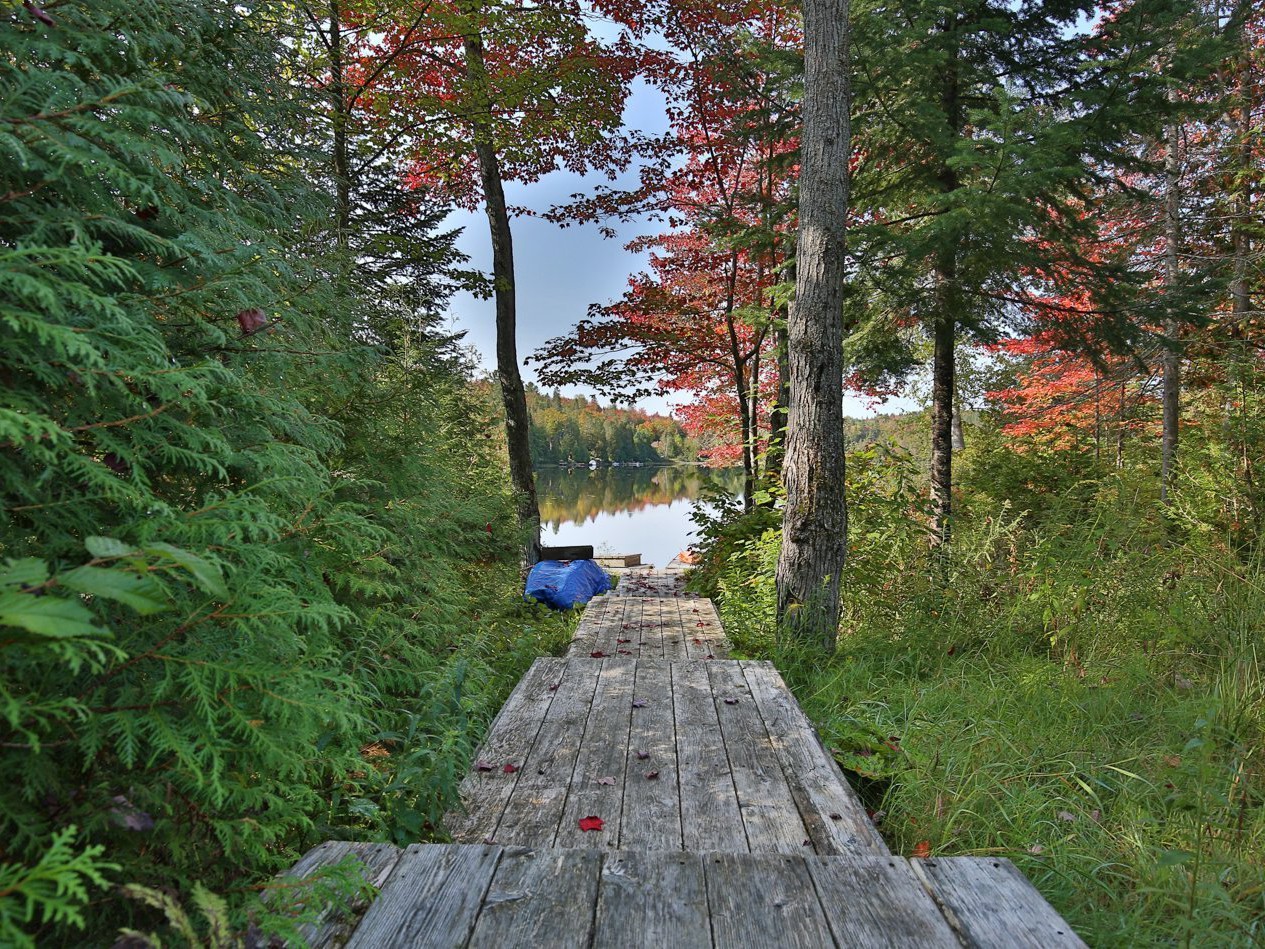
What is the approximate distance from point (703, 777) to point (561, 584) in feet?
17.6

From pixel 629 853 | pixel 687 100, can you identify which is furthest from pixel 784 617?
pixel 687 100

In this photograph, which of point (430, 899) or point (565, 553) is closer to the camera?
point (430, 899)

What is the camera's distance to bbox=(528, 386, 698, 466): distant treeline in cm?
7131

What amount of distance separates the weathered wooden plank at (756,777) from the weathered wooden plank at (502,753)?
854 mm

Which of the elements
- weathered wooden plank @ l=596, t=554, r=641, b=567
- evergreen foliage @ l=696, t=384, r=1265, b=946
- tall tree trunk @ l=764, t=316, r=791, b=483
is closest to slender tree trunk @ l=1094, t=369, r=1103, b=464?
evergreen foliage @ l=696, t=384, r=1265, b=946

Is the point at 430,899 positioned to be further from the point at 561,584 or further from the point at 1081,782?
the point at 561,584

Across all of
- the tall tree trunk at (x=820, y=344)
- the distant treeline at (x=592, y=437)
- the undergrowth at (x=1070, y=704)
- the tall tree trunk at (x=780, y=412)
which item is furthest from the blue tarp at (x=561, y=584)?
the distant treeline at (x=592, y=437)

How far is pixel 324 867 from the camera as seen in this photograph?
1446mm

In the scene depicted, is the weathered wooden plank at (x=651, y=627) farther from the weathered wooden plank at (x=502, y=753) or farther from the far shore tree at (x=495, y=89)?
the far shore tree at (x=495, y=89)

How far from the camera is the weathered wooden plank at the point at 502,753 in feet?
6.57

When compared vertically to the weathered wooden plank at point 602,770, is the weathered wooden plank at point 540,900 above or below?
above

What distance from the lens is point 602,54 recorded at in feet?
27.0

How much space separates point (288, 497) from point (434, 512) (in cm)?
198

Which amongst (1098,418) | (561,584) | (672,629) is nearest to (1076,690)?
(672,629)
